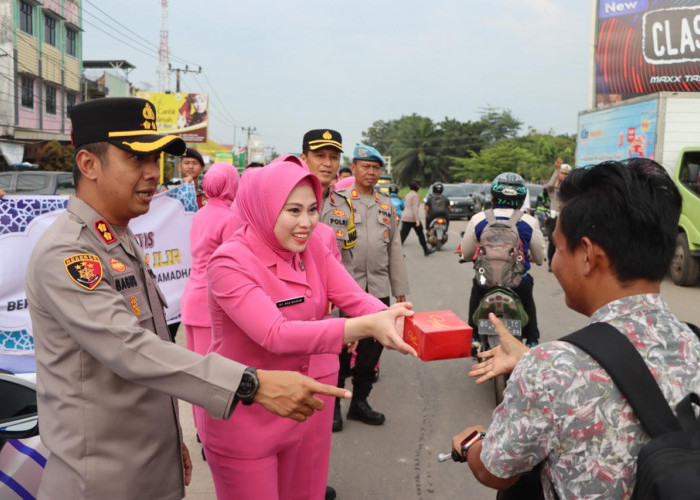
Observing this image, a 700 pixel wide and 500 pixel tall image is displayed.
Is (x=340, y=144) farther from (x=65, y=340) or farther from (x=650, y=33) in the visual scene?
(x=650, y=33)

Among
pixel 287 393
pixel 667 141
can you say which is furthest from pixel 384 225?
pixel 667 141

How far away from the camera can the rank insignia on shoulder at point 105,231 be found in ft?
6.09

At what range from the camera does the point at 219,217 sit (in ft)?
13.4

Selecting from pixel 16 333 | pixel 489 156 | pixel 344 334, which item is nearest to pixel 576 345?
pixel 344 334

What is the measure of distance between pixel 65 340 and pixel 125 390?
8.9 inches

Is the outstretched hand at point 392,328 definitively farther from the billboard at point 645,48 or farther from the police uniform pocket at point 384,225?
the billboard at point 645,48

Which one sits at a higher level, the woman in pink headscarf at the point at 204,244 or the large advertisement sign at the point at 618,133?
the large advertisement sign at the point at 618,133

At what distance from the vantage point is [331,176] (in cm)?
446

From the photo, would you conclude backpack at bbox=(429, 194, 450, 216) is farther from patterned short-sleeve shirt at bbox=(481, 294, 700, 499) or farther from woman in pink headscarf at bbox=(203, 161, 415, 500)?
patterned short-sleeve shirt at bbox=(481, 294, 700, 499)

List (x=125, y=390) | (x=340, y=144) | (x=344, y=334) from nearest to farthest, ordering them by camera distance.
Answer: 1. (x=125, y=390)
2. (x=344, y=334)
3. (x=340, y=144)

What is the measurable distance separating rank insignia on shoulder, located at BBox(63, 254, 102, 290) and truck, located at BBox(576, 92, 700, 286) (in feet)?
26.5

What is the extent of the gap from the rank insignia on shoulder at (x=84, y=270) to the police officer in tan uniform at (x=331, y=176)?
2.59 m

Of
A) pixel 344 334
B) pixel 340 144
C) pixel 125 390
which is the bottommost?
pixel 125 390

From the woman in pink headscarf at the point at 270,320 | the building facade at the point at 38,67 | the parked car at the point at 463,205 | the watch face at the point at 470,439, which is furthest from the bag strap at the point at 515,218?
the building facade at the point at 38,67
